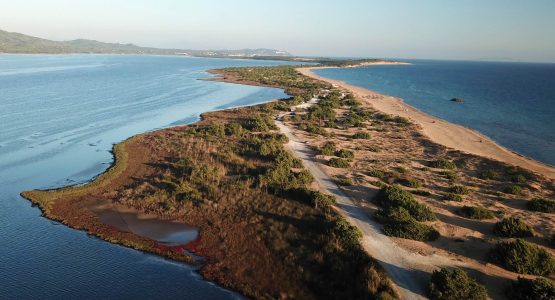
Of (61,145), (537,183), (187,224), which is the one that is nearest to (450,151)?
(537,183)

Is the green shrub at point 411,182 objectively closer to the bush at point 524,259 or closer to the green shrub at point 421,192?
the green shrub at point 421,192

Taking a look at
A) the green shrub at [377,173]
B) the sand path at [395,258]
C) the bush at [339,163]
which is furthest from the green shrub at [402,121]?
the sand path at [395,258]

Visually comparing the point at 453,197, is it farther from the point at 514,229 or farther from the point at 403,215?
the point at 403,215

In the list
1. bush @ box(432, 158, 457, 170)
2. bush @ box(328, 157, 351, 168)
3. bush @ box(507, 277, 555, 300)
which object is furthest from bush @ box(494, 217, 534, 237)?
bush @ box(328, 157, 351, 168)

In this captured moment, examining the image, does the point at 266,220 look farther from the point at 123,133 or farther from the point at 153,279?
the point at 123,133

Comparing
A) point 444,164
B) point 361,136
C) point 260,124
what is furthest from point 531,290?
point 260,124
